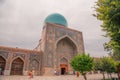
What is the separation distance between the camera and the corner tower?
2039 cm

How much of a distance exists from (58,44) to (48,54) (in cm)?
417

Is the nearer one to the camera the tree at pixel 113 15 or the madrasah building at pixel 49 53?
the tree at pixel 113 15

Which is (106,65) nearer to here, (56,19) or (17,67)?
(17,67)

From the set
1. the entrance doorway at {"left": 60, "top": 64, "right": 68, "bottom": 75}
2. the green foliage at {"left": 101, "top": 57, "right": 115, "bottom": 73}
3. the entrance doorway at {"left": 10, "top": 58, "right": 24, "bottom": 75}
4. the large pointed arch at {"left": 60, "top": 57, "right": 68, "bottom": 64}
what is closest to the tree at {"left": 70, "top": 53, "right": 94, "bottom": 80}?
the green foliage at {"left": 101, "top": 57, "right": 115, "bottom": 73}

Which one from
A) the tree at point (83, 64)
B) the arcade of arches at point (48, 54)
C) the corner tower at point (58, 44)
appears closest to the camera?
the tree at point (83, 64)

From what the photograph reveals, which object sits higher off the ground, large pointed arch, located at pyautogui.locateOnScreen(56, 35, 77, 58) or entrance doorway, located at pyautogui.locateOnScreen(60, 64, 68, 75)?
large pointed arch, located at pyautogui.locateOnScreen(56, 35, 77, 58)

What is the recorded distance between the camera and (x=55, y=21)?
2502cm

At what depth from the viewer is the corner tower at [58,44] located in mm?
20391

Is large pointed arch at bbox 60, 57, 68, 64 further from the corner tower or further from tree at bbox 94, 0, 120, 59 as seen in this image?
tree at bbox 94, 0, 120, 59

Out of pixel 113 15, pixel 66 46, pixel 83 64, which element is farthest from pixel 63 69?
pixel 113 15

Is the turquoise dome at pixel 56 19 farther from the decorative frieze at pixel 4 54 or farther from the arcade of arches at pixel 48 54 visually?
the decorative frieze at pixel 4 54

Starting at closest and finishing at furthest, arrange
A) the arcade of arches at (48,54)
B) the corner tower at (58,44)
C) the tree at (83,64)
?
the tree at (83,64)
the arcade of arches at (48,54)
the corner tower at (58,44)

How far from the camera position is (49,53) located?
20.7 metres

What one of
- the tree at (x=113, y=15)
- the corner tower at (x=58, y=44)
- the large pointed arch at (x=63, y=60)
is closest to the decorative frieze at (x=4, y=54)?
the corner tower at (x=58, y=44)
